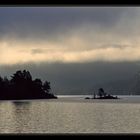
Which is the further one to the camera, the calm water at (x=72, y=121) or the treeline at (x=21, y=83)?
the treeline at (x=21, y=83)

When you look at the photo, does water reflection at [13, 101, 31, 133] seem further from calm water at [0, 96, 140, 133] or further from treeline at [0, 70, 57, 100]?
treeline at [0, 70, 57, 100]

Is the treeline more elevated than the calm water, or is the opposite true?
the treeline

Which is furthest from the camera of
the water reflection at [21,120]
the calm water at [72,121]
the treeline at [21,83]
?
the treeline at [21,83]

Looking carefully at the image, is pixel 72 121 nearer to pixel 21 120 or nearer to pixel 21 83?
pixel 21 120

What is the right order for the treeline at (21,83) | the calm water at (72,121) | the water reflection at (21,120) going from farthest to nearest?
the treeline at (21,83)
the water reflection at (21,120)
the calm water at (72,121)

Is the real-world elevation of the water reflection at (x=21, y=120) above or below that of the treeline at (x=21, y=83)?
below

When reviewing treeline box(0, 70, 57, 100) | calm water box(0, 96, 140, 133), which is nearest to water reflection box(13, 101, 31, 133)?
calm water box(0, 96, 140, 133)

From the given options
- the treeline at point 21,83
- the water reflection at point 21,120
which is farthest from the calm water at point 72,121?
the treeline at point 21,83

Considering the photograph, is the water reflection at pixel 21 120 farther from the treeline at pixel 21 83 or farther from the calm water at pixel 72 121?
the treeline at pixel 21 83

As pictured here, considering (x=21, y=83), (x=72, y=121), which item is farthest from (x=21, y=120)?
(x=21, y=83)

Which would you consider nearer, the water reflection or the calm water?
the calm water

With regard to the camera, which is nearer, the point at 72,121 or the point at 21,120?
the point at 72,121

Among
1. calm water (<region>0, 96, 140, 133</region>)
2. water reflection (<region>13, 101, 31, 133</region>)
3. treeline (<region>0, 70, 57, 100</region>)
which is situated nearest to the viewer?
calm water (<region>0, 96, 140, 133</region>)
